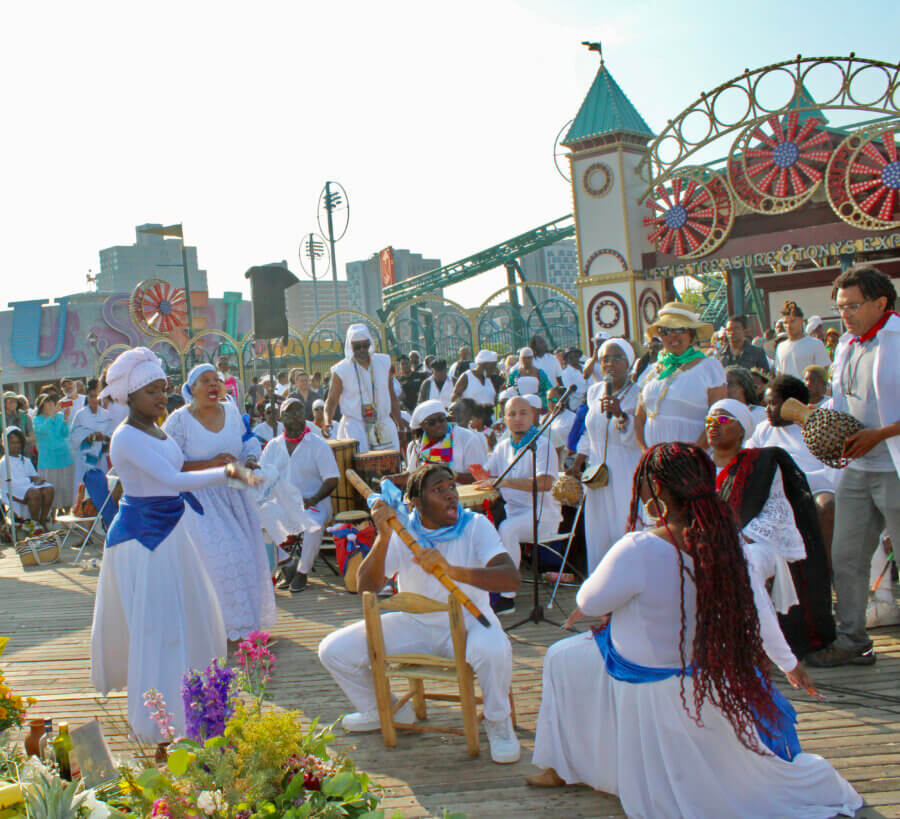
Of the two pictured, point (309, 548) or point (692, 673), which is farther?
point (309, 548)

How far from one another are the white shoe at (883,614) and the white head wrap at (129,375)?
14.3 ft

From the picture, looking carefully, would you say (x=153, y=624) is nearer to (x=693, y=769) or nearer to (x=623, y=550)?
(x=623, y=550)

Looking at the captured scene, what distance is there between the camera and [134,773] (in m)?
2.73

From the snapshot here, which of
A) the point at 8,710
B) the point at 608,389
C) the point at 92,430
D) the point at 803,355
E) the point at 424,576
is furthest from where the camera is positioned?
the point at 92,430

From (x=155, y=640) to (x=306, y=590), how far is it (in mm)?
3300

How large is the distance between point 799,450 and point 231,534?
3763mm

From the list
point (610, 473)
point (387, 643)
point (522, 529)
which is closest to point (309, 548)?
point (522, 529)

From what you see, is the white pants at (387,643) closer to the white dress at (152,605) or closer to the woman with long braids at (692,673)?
the white dress at (152,605)

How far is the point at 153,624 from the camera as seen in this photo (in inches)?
177

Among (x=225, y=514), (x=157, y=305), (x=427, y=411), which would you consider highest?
(x=157, y=305)

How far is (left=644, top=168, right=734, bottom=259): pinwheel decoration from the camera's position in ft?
58.9

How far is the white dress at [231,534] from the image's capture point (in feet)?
18.8

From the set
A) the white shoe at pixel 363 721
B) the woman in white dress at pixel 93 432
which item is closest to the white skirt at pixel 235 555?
the white shoe at pixel 363 721

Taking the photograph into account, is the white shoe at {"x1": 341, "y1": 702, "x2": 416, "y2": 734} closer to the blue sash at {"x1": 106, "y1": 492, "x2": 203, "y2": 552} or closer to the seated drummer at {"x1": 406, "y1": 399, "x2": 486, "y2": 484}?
the blue sash at {"x1": 106, "y1": 492, "x2": 203, "y2": 552}
